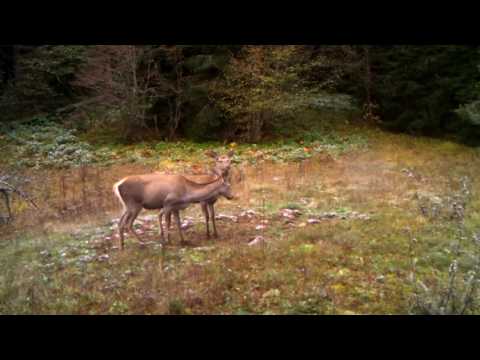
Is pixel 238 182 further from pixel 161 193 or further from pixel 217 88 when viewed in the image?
pixel 217 88

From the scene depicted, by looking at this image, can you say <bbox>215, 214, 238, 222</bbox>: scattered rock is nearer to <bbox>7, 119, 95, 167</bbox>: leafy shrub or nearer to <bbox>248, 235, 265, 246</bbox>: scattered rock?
<bbox>248, 235, 265, 246</bbox>: scattered rock

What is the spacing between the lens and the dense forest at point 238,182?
17.7 feet

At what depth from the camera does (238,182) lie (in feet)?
36.2

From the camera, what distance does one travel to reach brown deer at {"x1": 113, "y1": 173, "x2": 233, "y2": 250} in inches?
271

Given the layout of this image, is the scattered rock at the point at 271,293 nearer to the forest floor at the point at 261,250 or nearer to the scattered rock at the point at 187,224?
the forest floor at the point at 261,250

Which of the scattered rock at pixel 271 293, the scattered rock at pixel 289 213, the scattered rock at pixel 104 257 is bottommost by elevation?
the scattered rock at pixel 289 213

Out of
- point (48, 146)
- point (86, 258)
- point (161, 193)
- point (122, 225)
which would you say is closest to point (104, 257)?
point (86, 258)

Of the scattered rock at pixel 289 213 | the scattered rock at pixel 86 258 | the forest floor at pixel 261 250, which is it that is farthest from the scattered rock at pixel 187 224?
the scattered rock at pixel 86 258

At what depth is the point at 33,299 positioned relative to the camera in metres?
5.04

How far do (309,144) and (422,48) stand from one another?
571cm

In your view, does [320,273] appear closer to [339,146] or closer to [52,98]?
[339,146]

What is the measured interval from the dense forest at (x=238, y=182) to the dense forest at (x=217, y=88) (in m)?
0.07

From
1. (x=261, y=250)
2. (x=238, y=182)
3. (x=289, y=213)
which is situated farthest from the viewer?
(x=238, y=182)

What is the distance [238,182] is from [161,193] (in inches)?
166
